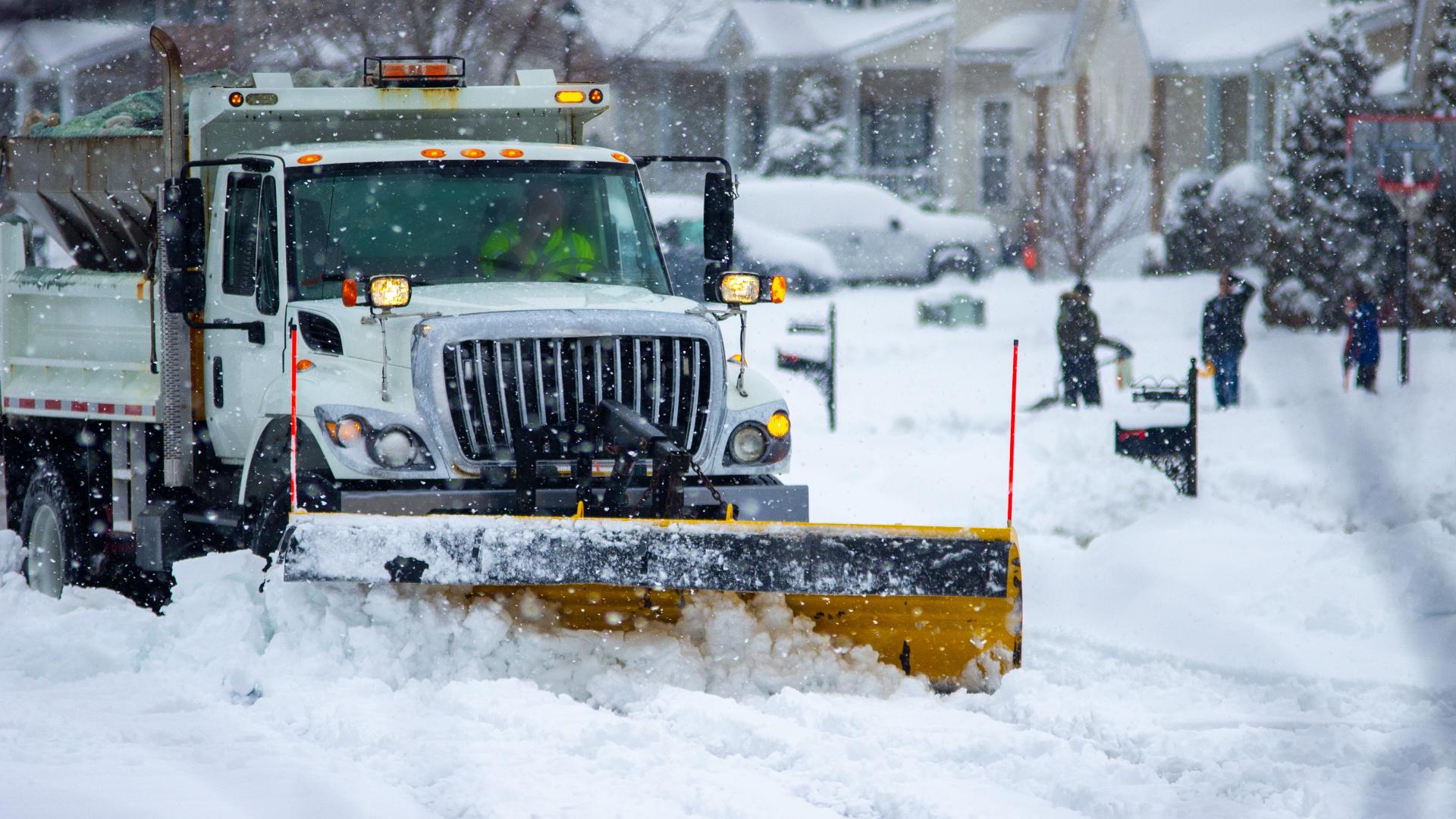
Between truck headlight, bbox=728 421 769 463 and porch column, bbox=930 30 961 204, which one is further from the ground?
porch column, bbox=930 30 961 204

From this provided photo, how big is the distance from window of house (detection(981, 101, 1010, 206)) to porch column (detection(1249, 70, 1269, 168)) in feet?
19.4

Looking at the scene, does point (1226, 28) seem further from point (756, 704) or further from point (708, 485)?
point (756, 704)

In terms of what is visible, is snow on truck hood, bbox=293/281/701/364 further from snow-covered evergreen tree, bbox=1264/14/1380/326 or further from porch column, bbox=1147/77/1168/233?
porch column, bbox=1147/77/1168/233

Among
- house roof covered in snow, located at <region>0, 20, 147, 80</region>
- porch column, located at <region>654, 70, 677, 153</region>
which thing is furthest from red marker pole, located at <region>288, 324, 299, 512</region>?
porch column, located at <region>654, 70, 677, 153</region>

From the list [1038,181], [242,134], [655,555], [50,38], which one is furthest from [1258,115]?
[50,38]

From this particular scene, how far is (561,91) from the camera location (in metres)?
8.72

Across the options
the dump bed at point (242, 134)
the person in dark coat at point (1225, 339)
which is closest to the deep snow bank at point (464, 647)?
the dump bed at point (242, 134)

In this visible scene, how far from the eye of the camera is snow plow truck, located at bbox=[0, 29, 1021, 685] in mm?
6121

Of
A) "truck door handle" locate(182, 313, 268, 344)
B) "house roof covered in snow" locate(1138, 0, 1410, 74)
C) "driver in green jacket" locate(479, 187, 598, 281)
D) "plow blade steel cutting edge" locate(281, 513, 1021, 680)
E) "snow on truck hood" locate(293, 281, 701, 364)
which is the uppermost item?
"house roof covered in snow" locate(1138, 0, 1410, 74)

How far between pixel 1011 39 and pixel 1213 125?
217 inches

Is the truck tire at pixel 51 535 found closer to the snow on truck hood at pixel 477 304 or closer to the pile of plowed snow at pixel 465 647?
the pile of plowed snow at pixel 465 647

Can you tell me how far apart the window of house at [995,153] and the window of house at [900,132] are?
1224 mm

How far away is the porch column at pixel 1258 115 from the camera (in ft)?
115

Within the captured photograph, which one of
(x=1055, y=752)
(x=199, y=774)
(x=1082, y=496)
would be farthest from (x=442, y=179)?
(x=1082, y=496)
